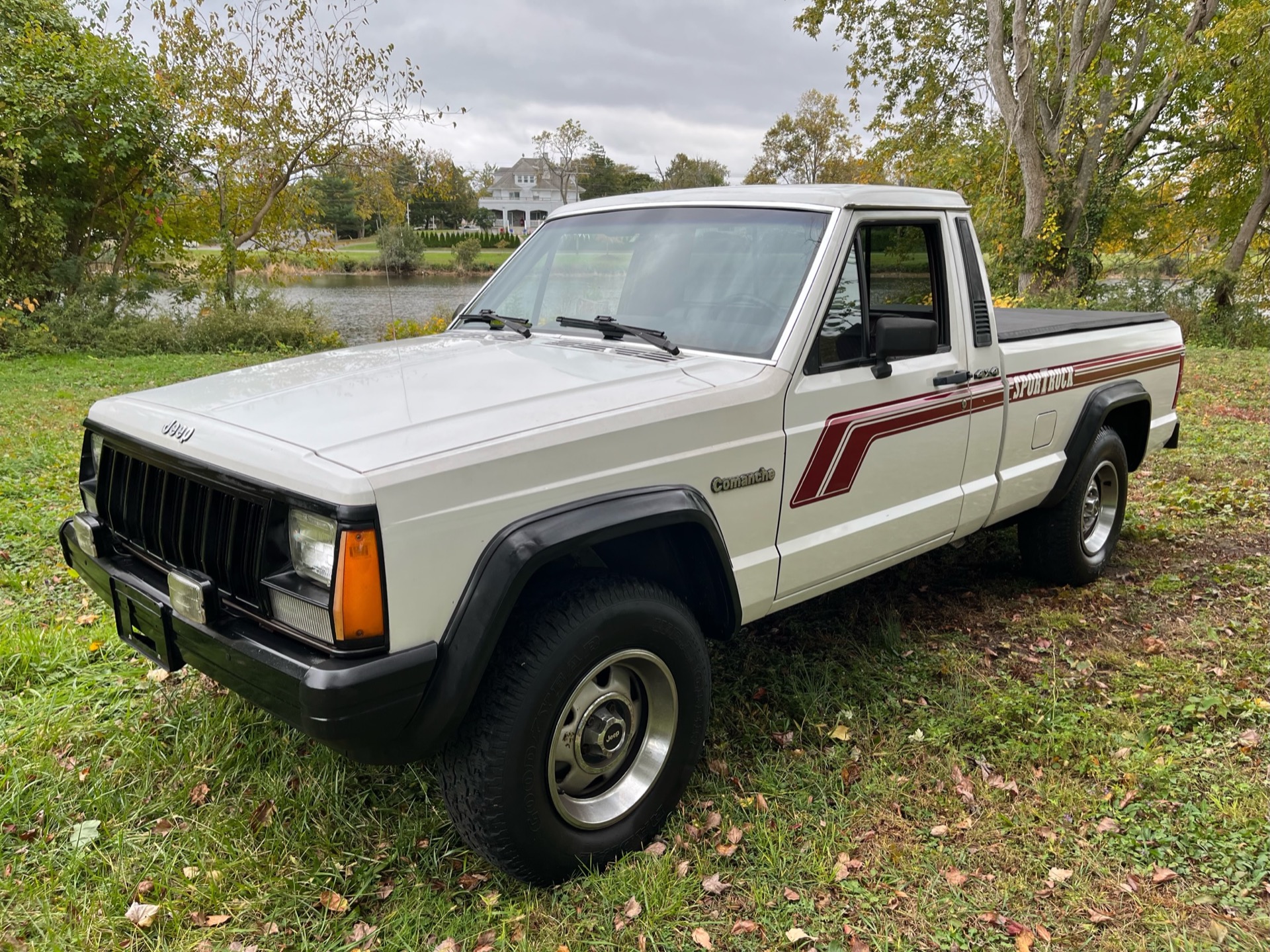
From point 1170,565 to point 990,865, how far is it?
3.25 m

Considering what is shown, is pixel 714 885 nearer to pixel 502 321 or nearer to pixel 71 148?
pixel 502 321

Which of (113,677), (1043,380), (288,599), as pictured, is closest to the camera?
(288,599)

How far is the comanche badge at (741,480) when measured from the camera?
111 inches

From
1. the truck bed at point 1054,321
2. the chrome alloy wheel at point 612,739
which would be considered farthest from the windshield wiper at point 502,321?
the truck bed at point 1054,321

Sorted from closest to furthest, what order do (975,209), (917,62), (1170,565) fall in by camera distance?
1. (1170,565)
2. (975,209)
3. (917,62)

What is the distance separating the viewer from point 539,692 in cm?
242

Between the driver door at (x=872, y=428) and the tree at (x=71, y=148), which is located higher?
the tree at (x=71, y=148)

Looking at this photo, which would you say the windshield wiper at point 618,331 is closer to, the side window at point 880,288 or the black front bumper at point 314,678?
the side window at point 880,288

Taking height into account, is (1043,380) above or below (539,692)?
above

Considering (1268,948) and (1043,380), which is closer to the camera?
(1268,948)

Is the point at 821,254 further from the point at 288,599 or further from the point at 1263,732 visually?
the point at 1263,732

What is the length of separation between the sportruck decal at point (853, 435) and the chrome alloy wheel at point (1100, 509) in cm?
190

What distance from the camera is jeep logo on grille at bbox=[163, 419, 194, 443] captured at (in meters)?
2.51

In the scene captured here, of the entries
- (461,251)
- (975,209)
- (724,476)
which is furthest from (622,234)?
(461,251)
